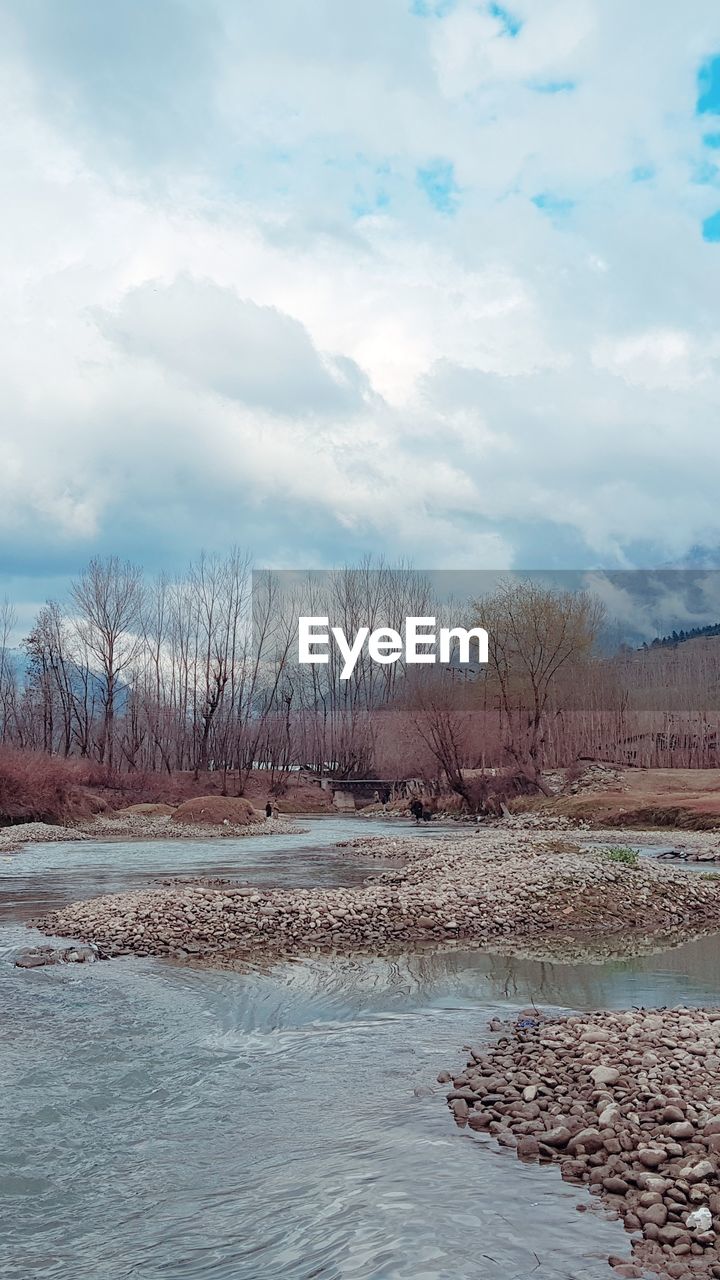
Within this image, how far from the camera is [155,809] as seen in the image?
51.5 m

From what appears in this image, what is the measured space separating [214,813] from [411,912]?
31.1 meters

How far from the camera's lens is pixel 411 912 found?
17.8 meters

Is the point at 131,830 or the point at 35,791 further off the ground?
the point at 35,791

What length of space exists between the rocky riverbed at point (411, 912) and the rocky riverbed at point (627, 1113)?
6.64 m

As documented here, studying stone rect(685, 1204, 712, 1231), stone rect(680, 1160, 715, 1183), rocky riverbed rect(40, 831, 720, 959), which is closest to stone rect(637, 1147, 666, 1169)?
stone rect(680, 1160, 715, 1183)

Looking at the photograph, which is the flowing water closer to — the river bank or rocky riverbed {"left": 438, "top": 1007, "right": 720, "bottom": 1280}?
rocky riverbed {"left": 438, "top": 1007, "right": 720, "bottom": 1280}

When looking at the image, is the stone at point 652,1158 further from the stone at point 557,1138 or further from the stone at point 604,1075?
the stone at point 604,1075

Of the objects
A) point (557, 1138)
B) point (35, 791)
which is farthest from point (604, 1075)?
point (35, 791)

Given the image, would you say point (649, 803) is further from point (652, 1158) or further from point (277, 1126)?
point (652, 1158)

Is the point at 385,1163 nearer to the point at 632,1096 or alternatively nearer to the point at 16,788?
the point at 632,1096

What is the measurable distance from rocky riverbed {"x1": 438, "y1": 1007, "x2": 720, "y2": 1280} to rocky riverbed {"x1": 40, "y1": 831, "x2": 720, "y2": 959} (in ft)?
→ 21.8

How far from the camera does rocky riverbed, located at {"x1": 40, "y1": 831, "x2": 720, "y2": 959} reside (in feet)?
53.2

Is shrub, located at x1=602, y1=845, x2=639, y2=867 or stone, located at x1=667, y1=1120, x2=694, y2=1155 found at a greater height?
stone, located at x1=667, y1=1120, x2=694, y2=1155

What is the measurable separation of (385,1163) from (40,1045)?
495 centimetres
